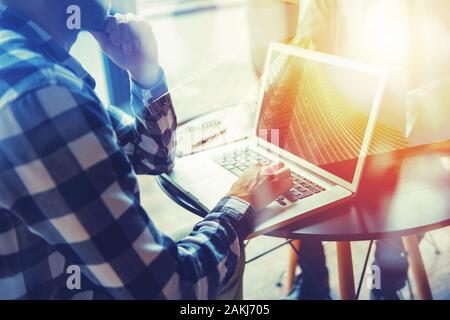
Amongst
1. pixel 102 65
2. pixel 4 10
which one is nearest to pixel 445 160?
pixel 4 10

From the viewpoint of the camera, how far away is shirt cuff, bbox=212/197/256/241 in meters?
0.81

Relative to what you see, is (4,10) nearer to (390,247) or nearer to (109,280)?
(109,280)

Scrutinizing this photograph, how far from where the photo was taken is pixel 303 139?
109 cm

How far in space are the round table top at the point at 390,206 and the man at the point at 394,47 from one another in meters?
0.10

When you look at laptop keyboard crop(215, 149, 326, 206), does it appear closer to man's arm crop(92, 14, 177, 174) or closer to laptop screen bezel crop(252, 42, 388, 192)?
laptop screen bezel crop(252, 42, 388, 192)

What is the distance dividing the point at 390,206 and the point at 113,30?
772 millimetres

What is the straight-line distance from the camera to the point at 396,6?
116 centimetres

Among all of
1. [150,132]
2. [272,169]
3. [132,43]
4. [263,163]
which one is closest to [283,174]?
[272,169]

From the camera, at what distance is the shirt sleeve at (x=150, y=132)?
111 centimetres

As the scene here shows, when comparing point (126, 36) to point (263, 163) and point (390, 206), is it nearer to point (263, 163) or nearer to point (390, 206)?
point (263, 163)

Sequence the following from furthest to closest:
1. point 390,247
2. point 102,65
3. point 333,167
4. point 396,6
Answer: point 102,65 < point 390,247 < point 396,6 < point 333,167

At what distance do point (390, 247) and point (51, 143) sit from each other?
50.2 inches

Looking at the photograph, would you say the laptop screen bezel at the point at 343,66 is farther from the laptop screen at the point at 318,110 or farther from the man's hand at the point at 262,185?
the man's hand at the point at 262,185

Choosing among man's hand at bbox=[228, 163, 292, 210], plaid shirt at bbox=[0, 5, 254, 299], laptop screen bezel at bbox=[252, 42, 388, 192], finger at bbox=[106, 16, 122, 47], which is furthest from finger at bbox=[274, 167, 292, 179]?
finger at bbox=[106, 16, 122, 47]
